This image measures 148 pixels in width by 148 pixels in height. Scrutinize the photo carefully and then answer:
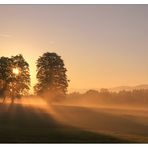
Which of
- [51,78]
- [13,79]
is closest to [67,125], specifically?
[51,78]

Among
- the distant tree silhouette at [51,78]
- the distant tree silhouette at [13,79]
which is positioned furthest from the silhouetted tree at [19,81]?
the distant tree silhouette at [51,78]

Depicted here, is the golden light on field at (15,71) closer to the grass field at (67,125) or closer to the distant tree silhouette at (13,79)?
the distant tree silhouette at (13,79)

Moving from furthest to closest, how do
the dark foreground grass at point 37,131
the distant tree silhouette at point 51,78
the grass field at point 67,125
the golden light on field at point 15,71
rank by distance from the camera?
the golden light on field at point 15,71 < the distant tree silhouette at point 51,78 < the grass field at point 67,125 < the dark foreground grass at point 37,131

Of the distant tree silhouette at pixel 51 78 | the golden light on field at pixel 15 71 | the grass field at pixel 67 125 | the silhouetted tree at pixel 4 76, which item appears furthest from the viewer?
the golden light on field at pixel 15 71

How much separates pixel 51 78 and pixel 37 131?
2054 cm

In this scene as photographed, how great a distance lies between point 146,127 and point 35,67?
16.4 meters

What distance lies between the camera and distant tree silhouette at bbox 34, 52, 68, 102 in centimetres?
6312

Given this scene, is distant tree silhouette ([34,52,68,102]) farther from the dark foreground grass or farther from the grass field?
the dark foreground grass

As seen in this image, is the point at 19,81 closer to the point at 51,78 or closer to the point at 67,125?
the point at 51,78

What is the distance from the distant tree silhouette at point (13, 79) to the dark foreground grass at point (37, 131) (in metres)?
5.24

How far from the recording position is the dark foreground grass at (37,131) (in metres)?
41.0

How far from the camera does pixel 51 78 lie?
65.7 metres
